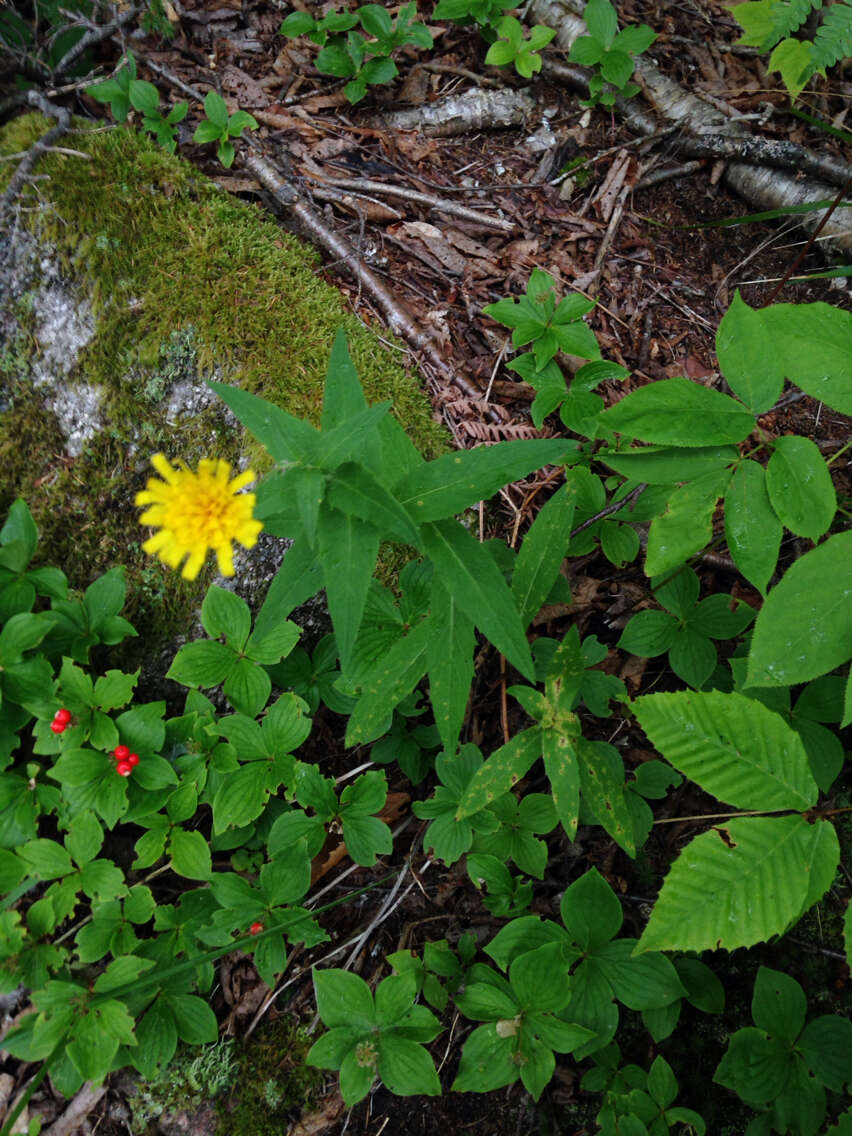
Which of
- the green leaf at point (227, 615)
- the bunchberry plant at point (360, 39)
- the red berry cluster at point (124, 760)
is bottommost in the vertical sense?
the red berry cluster at point (124, 760)

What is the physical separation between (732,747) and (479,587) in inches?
31.9

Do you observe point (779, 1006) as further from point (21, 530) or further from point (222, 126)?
point (222, 126)

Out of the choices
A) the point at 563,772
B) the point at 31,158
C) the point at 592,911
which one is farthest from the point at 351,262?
the point at 592,911

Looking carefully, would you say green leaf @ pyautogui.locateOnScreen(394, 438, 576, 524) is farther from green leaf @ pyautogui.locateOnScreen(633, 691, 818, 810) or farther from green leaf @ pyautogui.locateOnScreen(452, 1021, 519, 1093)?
green leaf @ pyautogui.locateOnScreen(452, 1021, 519, 1093)

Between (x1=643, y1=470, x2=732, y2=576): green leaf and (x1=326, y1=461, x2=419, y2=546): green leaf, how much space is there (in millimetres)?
833

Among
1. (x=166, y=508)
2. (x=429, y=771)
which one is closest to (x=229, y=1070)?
(x=429, y=771)

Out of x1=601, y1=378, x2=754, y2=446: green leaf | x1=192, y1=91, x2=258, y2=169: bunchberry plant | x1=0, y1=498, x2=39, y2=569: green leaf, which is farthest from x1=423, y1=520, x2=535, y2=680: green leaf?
x1=192, y1=91, x2=258, y2=169: bunchberry plant

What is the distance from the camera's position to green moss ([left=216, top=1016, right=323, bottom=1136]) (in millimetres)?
2471

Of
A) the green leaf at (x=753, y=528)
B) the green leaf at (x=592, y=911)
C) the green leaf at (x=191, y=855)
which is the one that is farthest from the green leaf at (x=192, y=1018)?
the green leaf at (x=753, y=528)

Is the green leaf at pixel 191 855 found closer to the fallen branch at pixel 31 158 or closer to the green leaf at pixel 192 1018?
the green leaf at pixel 192 1018

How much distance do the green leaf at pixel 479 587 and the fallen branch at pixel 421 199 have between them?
2526 mm

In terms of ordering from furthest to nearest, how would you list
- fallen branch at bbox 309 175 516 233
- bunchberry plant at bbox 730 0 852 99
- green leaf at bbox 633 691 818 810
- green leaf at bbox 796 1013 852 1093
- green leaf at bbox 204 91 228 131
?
fallen branch at bbox 309 175 516 233 → green leaf at bbox 204 91 228 131 → bunchberry plant at bbox 730 0 852 99 → green leaf at bbox 796 1013 852 1093 → green leaf at bbox 633 691 818 810

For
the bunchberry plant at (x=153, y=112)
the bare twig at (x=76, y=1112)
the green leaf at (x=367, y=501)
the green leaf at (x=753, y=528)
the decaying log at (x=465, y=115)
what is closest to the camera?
the green leaf at (x=367, y=501)

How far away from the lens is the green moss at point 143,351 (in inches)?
116
